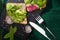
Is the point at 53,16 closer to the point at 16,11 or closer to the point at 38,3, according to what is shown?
the point at 38,3

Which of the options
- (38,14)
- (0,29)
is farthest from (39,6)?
(0,29)

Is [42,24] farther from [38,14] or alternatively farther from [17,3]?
[17,3]

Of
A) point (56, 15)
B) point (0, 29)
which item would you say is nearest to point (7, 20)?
point (0, 29)

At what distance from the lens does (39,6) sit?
140cm

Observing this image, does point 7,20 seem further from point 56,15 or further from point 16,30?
point 56,15

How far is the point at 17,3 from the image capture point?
1.43m

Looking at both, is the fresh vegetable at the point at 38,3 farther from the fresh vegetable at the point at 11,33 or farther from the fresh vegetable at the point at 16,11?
the fresh vegetable at the point at 11,33

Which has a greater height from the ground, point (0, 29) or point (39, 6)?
point (39, 6)

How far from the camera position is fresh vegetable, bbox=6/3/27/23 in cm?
142

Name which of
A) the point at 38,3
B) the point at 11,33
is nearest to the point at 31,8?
the point at 38,3

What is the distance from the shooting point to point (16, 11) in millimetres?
1428

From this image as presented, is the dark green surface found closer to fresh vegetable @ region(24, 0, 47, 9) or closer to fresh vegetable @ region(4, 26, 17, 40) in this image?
fresh vegetable @ region(24, 0, 47, 9)

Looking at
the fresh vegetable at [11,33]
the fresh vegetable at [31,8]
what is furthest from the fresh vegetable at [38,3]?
the fresh vegetable at [11,33]

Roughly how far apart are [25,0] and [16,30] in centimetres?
19
